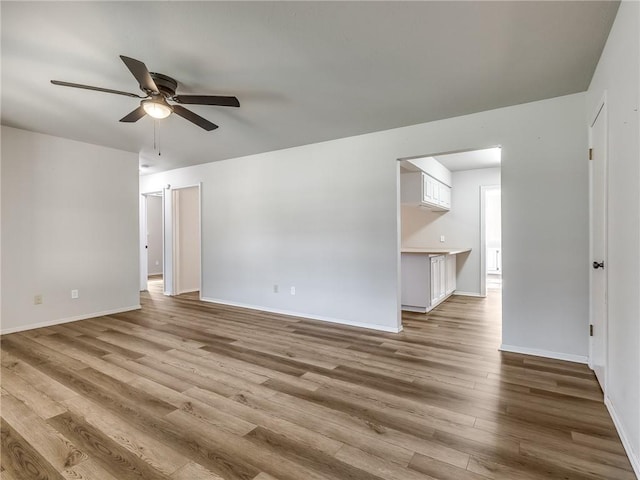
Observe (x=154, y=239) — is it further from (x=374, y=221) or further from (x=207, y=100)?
(x=207, y=100)

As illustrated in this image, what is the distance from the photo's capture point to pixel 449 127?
3475mm

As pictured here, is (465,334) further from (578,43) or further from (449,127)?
(578,43)

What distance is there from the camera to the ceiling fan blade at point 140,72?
1954 mm

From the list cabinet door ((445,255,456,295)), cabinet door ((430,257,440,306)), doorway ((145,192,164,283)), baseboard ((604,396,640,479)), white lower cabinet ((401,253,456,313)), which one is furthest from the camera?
Answer: doorway ((145,192,164,283))

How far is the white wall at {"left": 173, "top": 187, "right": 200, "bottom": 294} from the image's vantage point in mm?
6461

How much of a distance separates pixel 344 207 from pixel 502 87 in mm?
2118

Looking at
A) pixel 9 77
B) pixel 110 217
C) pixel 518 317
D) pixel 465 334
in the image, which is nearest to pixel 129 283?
pixel 110 217

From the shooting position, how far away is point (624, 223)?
70.1 inches

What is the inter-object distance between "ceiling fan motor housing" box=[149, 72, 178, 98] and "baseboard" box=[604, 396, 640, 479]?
3.71 meters

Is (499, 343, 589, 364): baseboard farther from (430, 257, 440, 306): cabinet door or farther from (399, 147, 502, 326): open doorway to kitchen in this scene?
→ (430, 257, 440, 306): cabinet door

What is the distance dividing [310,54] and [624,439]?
3027 millimetres

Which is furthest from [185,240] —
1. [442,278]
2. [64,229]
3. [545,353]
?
[545,353]

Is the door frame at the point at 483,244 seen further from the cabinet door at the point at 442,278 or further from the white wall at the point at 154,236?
the white wall at the point at 154,236

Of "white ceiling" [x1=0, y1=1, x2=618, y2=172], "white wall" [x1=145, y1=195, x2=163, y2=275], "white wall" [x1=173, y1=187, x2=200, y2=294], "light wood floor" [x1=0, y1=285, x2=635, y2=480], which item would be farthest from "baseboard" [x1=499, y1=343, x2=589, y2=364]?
"white wall" [x1=145, y1=195, x2=163, y2=275]
